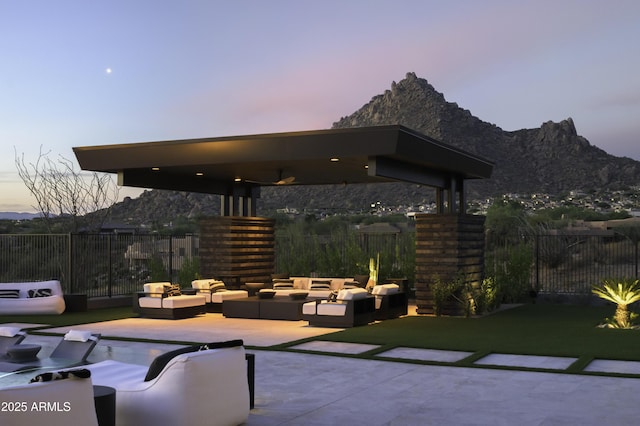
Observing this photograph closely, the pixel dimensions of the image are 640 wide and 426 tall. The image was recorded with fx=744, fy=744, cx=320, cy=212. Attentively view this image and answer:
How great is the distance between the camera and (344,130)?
12203mm

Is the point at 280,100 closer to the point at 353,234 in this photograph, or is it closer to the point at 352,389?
the point at 353,234

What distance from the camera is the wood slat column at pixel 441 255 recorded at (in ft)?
51.0

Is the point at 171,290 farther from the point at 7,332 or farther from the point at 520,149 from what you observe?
the point at 520,149

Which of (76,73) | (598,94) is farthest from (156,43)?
(598,94)

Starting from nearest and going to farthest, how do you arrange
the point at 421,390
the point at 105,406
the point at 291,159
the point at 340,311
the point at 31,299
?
the point at 105,406 < the point at 421,390 < the point at 291,159 < the point at 340,311 < the point at 31,299

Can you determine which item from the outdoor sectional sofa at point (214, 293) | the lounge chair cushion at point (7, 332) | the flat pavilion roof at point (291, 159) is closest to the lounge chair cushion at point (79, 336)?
the lounge chair cushion at point (7, 332)

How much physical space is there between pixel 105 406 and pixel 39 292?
11.6 meters

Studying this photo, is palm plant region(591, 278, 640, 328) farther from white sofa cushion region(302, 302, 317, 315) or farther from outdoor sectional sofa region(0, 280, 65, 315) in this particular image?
outdoor sectional sofa region(0, 280, 65, 315)

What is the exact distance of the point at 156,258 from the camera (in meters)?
20.0

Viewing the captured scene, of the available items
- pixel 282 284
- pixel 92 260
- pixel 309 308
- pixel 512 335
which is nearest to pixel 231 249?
pixel 282 284

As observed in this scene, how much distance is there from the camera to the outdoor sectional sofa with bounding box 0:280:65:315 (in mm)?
15562

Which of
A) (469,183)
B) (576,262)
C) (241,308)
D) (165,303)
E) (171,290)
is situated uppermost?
(469,183)

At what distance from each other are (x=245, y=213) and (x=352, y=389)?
38.0 feet

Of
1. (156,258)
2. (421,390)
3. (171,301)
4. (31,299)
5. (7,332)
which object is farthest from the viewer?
(156,258)
